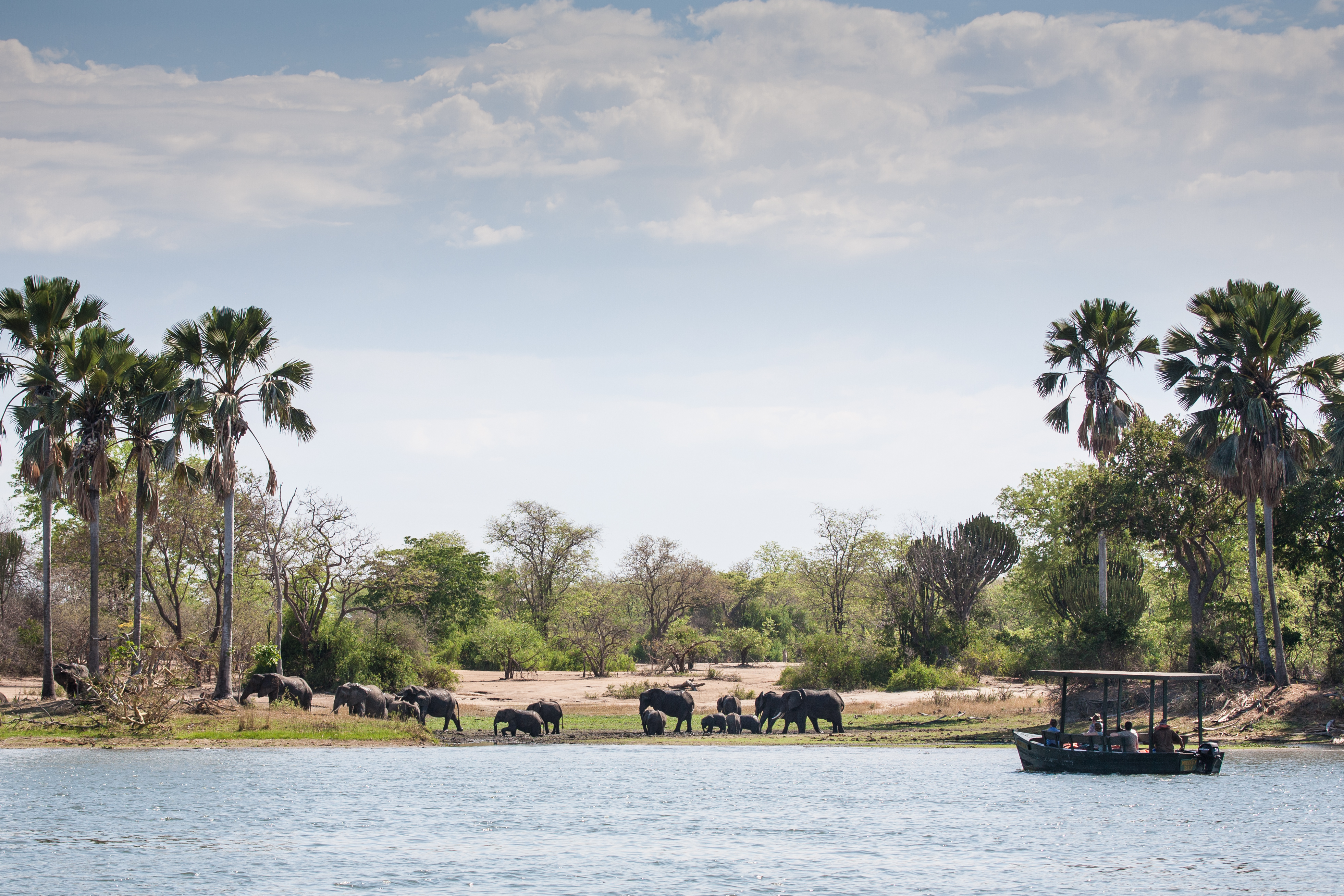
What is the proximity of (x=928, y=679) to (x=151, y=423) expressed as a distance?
3589 cm

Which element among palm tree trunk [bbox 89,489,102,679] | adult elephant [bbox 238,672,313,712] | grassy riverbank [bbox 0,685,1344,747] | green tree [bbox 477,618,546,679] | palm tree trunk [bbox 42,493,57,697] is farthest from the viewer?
green tree [bbox 477,618,546,679]

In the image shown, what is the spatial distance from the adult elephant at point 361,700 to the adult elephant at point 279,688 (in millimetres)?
1212

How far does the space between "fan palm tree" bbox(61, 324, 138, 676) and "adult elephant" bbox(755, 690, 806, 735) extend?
2469cm

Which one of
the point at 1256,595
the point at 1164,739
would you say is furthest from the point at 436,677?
the point at 1256,595

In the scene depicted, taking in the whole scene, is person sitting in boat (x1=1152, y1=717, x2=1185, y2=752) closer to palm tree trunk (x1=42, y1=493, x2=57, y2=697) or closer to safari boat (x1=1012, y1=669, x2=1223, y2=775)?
safari boat (x1=1012, y1=669, x2=1223, y2=775)

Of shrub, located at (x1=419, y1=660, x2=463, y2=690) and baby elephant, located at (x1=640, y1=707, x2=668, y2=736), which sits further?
shrub, located at (x1=419, y1=660, x2=463, y2=690)

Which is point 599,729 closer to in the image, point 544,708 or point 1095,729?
point 544,708

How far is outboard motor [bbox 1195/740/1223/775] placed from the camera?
28377 mm

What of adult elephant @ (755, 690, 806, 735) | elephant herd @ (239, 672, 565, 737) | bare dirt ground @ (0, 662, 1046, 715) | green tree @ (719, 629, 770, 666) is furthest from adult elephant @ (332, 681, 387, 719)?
green tree @ (719, 629, 770, 666)

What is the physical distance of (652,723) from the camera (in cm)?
4178

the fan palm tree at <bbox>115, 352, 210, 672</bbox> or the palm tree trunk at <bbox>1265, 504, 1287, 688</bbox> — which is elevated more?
the fan palm tree at <bbox>115, 352, 210, 672</bbox>

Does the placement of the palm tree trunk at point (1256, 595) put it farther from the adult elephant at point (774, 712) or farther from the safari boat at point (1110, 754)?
the adult elephant at point (774, 712)

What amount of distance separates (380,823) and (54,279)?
27.8m

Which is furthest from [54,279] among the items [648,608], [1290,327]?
[648,608]
